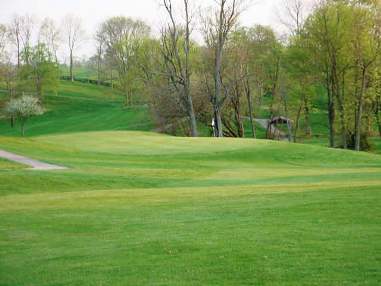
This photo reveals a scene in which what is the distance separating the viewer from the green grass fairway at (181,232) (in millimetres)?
9039

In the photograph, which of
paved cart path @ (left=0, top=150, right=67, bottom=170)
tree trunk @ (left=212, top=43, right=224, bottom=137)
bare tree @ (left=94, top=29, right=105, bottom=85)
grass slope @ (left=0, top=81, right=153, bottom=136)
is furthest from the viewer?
bare tree @ (left=94, top=29, right=105, bottom=85)

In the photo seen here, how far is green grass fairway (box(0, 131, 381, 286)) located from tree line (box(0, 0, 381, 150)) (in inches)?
1156

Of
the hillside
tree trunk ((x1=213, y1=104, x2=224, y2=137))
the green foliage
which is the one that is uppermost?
the green foliage

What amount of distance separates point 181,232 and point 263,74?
63.6 metres

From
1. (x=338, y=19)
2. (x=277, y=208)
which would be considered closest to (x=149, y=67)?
(x=338, y=19)

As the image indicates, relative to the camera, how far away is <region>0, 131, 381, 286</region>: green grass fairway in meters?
9.04

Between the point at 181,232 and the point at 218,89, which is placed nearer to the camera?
the point at 181,232

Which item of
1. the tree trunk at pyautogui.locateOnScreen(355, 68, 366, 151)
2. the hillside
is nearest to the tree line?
the tree trunk at pyautogui.locateOnScreen(355, 68, 366, 151)

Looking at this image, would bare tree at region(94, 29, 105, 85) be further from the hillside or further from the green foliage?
the hillside

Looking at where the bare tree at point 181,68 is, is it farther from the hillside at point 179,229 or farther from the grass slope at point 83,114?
the hillside at point 179,229

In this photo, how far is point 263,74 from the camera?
7400 cm

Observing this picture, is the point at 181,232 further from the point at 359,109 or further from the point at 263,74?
the point at 263,74

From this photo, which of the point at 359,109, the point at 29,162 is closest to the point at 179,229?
the point at 29,162

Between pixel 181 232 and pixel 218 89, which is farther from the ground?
pixel 218 89
